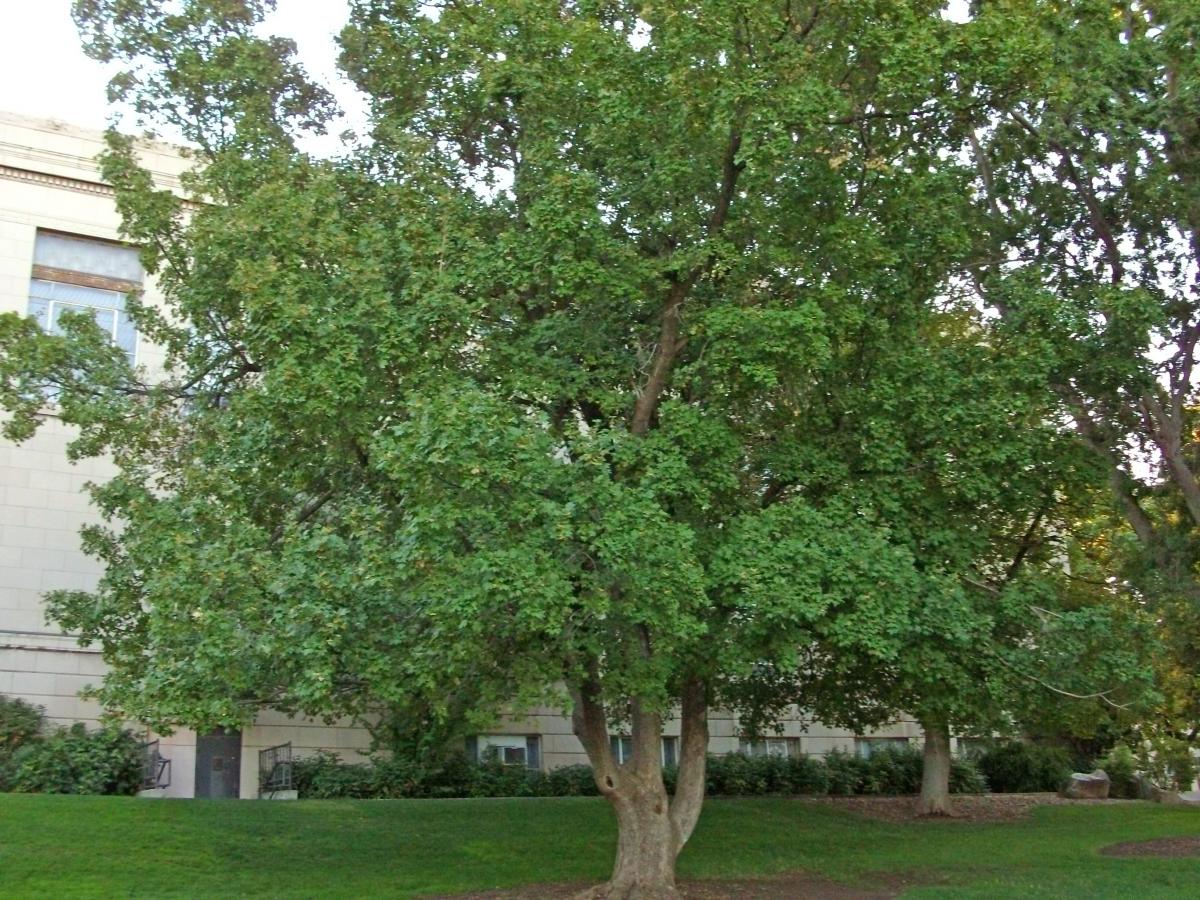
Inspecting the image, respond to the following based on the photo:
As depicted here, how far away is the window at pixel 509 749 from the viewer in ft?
85.6

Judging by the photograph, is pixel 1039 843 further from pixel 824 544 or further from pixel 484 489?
pixel 484 489

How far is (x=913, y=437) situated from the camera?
14.1m

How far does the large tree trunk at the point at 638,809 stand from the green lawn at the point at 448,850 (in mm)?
2219

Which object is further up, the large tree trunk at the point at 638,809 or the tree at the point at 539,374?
the tree at the point at 539,374

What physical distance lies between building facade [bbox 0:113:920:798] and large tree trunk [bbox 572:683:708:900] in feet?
27.0

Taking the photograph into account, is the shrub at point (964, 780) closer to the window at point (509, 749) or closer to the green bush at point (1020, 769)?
the green bush at point (1020, 769)

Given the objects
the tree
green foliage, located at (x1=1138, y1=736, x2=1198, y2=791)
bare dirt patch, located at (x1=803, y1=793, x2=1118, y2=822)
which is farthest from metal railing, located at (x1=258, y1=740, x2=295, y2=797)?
green foliage, located at (x1=1138, y1=736, x2=1198, y2=791)

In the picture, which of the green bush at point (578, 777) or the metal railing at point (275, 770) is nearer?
the metal railing at point (275, 770)

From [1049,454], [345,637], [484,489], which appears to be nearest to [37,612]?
[345,637]

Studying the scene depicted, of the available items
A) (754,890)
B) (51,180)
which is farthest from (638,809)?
(51,180)

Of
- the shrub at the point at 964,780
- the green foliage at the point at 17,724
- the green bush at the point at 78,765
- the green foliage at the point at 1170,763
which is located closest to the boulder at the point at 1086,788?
the shrub at the point at 964,780

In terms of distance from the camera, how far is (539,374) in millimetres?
A: 13555

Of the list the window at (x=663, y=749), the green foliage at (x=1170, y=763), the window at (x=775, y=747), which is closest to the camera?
the window at (x=663, y=749)

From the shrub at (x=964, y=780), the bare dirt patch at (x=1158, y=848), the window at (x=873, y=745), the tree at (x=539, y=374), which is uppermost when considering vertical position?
the tree at (x=539, y=374)
